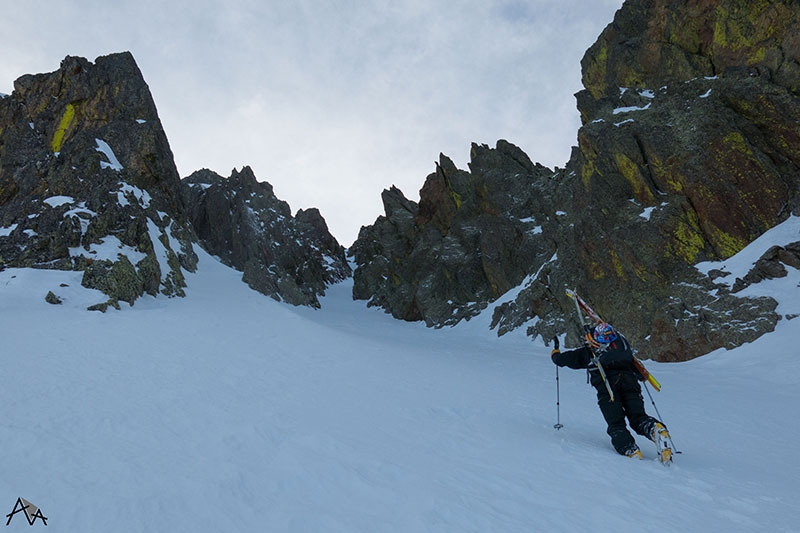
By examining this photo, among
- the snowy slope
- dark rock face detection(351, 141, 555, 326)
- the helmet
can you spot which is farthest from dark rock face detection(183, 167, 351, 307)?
the helmet

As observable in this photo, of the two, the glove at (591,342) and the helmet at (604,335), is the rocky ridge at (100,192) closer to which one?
Result: the glove at (591,342)

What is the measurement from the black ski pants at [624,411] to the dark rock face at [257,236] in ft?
146

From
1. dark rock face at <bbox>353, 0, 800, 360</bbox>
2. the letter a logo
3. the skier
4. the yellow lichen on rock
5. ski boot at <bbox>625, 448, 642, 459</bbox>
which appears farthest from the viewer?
the yellow lichen on rock

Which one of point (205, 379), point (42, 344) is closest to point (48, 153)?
point (42, 344)

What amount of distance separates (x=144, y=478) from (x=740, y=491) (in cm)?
762

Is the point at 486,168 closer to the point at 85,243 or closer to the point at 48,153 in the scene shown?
the point at 85,243

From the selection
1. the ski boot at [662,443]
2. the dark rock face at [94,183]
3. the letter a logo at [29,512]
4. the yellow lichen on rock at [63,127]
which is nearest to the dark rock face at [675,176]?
the ski boot at [662,443]

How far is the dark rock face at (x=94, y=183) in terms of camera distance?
28703 millimetres

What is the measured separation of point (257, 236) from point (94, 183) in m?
45.1

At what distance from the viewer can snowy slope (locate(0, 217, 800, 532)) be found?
4477mm

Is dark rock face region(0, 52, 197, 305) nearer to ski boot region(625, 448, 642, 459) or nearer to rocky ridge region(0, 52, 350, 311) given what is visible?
rocky ridge region(0, 52, 350, 311)

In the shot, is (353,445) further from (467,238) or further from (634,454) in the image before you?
(467,238)

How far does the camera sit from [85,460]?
5.68 metres

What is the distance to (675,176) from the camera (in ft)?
84.6
